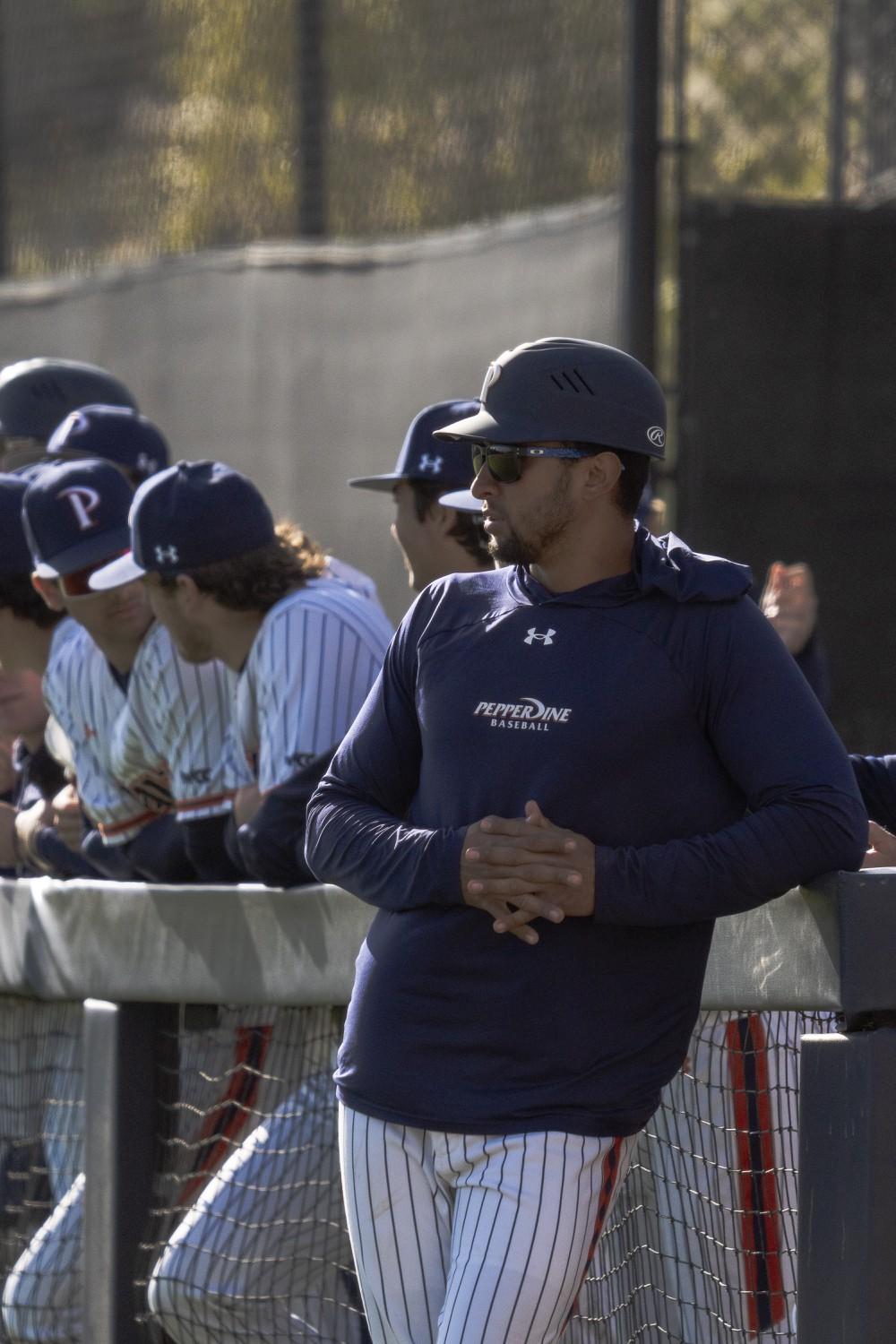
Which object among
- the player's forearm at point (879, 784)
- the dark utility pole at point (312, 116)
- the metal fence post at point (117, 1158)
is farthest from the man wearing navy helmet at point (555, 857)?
the dark utility pole at point (312, 116)

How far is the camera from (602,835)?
8.02 ft

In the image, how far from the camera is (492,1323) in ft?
7.89

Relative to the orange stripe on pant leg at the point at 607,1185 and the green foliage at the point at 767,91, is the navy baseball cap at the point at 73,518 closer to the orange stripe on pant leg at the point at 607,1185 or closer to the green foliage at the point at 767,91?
the green foliage at the point at 767,91

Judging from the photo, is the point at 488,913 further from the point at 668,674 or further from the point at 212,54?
the point at 212,54

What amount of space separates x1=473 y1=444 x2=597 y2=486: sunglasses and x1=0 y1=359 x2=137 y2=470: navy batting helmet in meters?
3.42

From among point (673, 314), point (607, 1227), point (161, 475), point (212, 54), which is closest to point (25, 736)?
point (161, 475)

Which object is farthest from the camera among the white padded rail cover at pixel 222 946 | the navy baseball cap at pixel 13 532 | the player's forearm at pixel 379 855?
the navy baseball cap at pixel 13 532

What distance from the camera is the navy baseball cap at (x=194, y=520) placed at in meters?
3.68

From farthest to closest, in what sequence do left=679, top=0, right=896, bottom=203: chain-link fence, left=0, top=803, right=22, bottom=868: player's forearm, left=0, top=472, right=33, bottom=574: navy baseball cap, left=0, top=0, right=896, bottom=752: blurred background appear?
left=679, top=0, right=896, bottom=203: chain-link fence, left=0, top=0, right=896, bottom=752: blurred background, left=0, top=472, right=33, bottom=574: navy baseball cap, left=0, top=803, right=22, bottom=868: player's forearm

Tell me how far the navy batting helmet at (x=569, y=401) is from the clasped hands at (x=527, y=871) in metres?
0.48

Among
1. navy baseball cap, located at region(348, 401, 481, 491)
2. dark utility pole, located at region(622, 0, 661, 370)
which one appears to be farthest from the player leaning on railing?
dark utility pole, located at region(622, 0, 661, 370)

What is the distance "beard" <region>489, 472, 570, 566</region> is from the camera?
8.34ft

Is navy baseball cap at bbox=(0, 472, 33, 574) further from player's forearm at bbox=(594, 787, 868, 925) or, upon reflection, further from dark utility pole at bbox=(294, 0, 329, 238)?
player's forearm at bbox=(594, 787, 868, 925)

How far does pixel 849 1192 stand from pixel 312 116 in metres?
4.90
